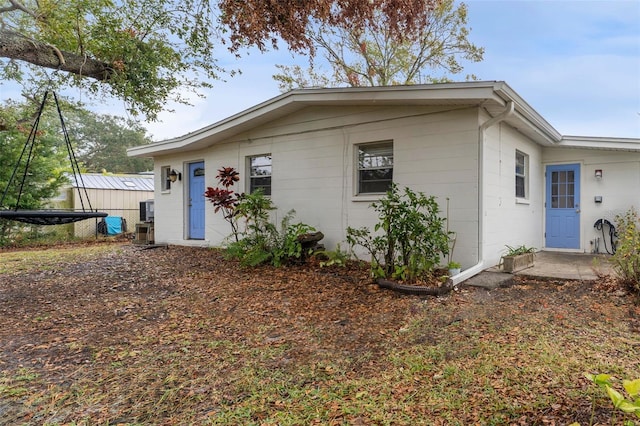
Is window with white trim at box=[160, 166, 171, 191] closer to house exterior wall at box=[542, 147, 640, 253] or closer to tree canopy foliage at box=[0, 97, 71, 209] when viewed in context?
tree canopy foliage at box=[0, 97, 71, 209]

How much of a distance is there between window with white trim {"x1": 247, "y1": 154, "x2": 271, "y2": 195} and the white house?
3cm

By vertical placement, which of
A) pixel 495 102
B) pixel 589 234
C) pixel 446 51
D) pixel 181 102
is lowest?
pixel 589 234

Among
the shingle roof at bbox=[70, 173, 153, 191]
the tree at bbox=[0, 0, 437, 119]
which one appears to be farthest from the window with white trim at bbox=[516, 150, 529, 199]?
the shingle roof at bbox=[70, 173, 153, 191]

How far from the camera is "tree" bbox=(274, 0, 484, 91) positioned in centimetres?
1321

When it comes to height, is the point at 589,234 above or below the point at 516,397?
above

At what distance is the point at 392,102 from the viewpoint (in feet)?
19.2

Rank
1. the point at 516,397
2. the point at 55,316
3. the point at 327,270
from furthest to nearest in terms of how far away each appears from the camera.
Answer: the point at 327,270 → the point at 55,316 → the point at 516,397

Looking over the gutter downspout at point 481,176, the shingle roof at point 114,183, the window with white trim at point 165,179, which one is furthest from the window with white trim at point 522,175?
the shingle roof at point 114,183

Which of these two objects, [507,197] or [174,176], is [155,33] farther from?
[507,197]

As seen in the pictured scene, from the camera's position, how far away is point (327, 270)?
5.95 metres

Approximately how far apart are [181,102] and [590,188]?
29.8ft

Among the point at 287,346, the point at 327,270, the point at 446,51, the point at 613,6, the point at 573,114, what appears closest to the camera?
the point at 287,346

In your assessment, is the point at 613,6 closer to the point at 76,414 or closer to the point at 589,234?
the point at 589,234

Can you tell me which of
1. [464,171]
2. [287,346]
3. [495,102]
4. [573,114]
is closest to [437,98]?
[495,102]
